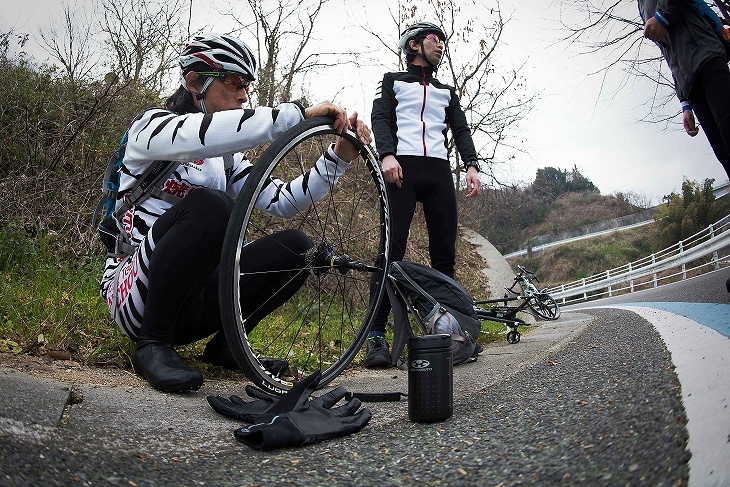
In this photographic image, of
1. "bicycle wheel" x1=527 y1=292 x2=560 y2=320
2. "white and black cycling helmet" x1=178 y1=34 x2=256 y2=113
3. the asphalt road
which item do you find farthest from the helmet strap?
"bicycle wheel" x1=527 y1=292 x2=560 y2=320

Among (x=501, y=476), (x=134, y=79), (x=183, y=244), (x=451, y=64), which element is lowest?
(x=501, y=476)

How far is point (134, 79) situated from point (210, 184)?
375 cm

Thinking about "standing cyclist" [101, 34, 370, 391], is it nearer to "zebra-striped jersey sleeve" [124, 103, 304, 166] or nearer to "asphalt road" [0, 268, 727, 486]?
"zebra-striped jersey sleeve" [124, 103, 304, 166]

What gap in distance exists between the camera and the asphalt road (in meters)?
1.00

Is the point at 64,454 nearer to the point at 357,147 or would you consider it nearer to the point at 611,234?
the point at 357,147

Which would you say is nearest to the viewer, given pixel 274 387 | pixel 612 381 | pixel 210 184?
pixel 612 381

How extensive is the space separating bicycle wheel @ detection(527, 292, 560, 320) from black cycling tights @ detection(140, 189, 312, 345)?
13.4 feet

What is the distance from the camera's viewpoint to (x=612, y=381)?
1.61 meters

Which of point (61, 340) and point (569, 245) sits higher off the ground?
point (569, 245)

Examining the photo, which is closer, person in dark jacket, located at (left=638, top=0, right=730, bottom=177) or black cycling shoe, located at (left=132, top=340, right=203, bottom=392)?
black cycling shoe, located at (left=132, top=340, right=203, bottom=392)

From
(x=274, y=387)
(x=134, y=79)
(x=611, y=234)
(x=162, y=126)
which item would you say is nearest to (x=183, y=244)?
(x=162, y=126)

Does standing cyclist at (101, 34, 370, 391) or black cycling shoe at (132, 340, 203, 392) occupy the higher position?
standing cyclist at (101, 34, 370, 391)

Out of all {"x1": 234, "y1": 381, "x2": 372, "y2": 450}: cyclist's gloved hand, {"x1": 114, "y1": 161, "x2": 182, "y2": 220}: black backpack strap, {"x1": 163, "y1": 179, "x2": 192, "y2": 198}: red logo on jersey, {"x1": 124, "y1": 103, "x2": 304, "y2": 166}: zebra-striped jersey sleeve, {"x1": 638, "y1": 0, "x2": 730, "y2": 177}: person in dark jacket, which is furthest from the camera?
{"x1": 638, "y1": 0, "x2": 730, "y2": 177}: person in dark jacket

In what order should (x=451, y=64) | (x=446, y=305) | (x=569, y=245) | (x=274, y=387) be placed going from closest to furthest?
(x=274, y=387)
(x=446, y=305)
(x=569, y=245)
(x=451, y=64)
